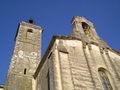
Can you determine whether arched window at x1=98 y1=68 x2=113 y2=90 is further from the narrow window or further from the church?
the narrow window

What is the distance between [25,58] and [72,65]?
770 centimetres

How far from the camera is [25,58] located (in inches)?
609

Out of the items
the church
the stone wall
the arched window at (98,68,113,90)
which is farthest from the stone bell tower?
the arched window at (98,68,113,90)

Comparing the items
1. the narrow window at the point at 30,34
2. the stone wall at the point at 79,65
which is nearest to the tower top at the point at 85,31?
the stone wall at the point at 79,65

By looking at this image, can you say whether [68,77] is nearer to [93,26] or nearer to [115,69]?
[115,69]

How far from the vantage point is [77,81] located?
26.0 feet

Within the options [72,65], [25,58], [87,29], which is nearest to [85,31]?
[87,29]

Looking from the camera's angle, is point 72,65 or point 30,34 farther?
point 30,34

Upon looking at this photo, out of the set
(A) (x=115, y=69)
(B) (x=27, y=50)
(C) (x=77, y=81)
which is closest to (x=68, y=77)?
(C) (x=77, y=81)

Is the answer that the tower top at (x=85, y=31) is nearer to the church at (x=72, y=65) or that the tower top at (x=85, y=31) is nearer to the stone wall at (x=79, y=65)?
the church at (x=72, y=65)

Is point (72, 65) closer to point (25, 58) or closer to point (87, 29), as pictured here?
point (87, 29)

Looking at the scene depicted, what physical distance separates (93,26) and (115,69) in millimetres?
4933

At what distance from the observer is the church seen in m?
8.06

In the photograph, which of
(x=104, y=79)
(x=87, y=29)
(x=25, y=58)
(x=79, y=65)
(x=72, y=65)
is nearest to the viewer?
(x=72, y=65)
